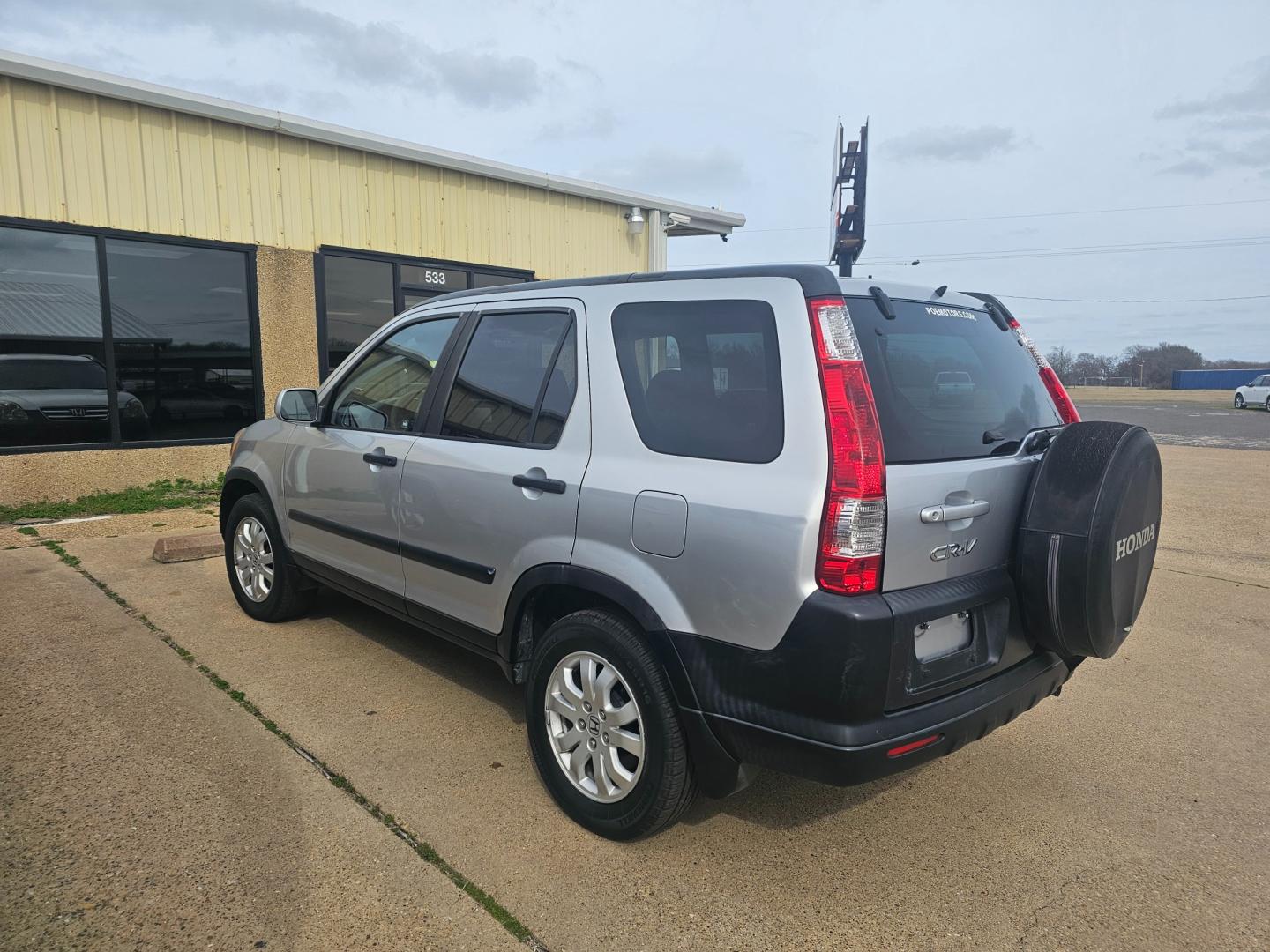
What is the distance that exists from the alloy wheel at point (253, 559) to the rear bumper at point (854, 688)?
328cm

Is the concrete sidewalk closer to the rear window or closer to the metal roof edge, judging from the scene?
the rear window

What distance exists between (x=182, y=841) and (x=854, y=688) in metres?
2.21

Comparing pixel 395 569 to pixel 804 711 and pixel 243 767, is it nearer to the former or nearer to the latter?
pixel 243 767

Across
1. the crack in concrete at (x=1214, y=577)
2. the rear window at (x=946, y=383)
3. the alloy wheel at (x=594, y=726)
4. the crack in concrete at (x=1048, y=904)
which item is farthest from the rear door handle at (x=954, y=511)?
the crack in concrete at (x=1214, y=577)

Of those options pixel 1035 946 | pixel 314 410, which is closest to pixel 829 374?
pixel 1035 946

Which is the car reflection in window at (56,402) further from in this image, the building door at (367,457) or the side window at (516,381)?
the side window at (516,381)

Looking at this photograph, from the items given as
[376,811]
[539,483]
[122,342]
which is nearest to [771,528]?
[539,483]

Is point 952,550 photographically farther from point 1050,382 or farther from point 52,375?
point 52,375

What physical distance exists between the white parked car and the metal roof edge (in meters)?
37.1

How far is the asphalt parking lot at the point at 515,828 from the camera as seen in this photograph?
2.39 m

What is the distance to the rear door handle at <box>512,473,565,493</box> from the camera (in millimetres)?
2910

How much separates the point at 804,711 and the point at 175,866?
6.52ft

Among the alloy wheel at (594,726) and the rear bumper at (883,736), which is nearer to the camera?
the rear bumper at (883,736)

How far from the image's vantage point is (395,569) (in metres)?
3.79
